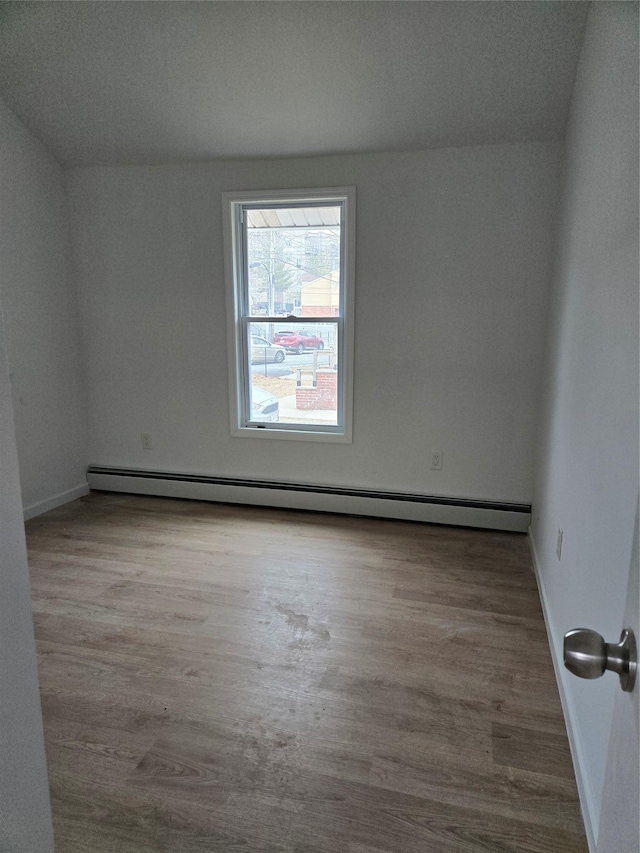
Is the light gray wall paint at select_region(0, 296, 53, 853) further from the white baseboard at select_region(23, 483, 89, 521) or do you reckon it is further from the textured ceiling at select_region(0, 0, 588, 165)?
the white baseboard at select_region(23, 483, 89, 521)

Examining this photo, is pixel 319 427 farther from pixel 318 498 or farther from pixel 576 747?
pixel 576 747

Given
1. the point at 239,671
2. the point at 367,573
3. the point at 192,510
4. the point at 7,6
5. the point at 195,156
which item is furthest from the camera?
the point at 192,510

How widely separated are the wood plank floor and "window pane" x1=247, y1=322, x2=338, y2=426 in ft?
3.15

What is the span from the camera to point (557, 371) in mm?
2449

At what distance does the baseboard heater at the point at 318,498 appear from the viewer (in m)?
3.28

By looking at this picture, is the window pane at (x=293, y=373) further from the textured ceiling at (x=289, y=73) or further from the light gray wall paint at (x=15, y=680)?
the light gray wall paint at (x=15, y=680)

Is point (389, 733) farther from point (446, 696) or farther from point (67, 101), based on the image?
point (67, 101)

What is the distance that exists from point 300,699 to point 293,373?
221cm

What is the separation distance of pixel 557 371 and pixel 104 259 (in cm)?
307

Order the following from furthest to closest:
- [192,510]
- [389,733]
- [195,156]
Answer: [192,510], [195,156], [389,733]

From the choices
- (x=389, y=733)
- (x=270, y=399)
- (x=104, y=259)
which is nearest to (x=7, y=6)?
(x=104, y=259)

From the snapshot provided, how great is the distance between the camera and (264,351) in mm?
3607

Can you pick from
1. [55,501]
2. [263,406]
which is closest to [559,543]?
[263,406]

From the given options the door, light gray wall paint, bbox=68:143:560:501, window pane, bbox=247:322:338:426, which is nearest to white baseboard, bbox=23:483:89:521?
light gray wall paint, bbox=68:143:560:501
